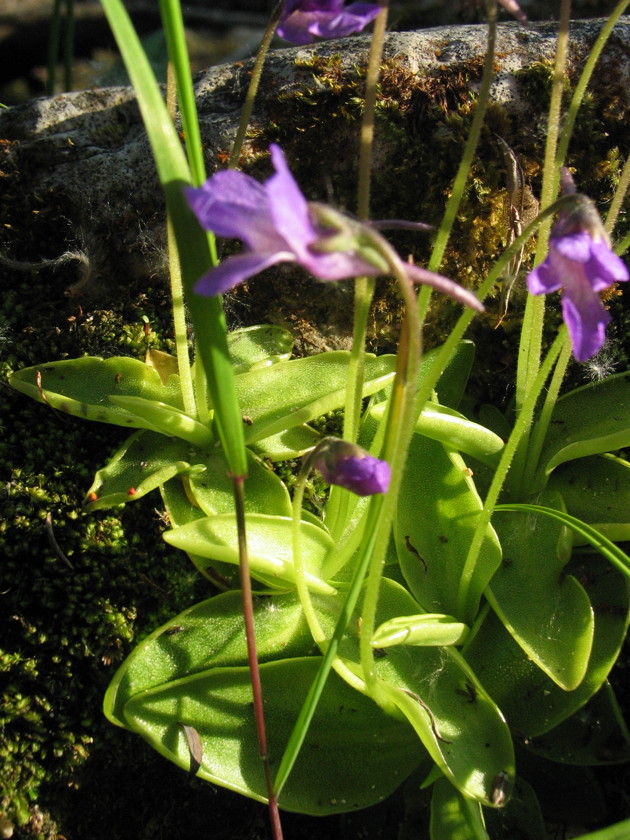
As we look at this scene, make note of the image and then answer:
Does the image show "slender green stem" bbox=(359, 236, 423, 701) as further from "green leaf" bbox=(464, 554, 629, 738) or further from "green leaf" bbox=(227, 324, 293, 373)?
"green leaf" bbox=(227, 324, 293, 373)

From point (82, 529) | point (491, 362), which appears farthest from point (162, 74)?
point (82, 529)

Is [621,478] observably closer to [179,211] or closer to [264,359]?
[264,359]

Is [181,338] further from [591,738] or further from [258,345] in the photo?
[591,738]

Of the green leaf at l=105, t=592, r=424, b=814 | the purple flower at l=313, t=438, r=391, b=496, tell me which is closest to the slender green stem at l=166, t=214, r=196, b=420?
the green leaf at l=105, t=592, r=424, b=814

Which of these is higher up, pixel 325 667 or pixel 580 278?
pixel 580 278

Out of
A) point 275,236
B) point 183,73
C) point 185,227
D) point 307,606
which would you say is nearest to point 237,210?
point 275,236
